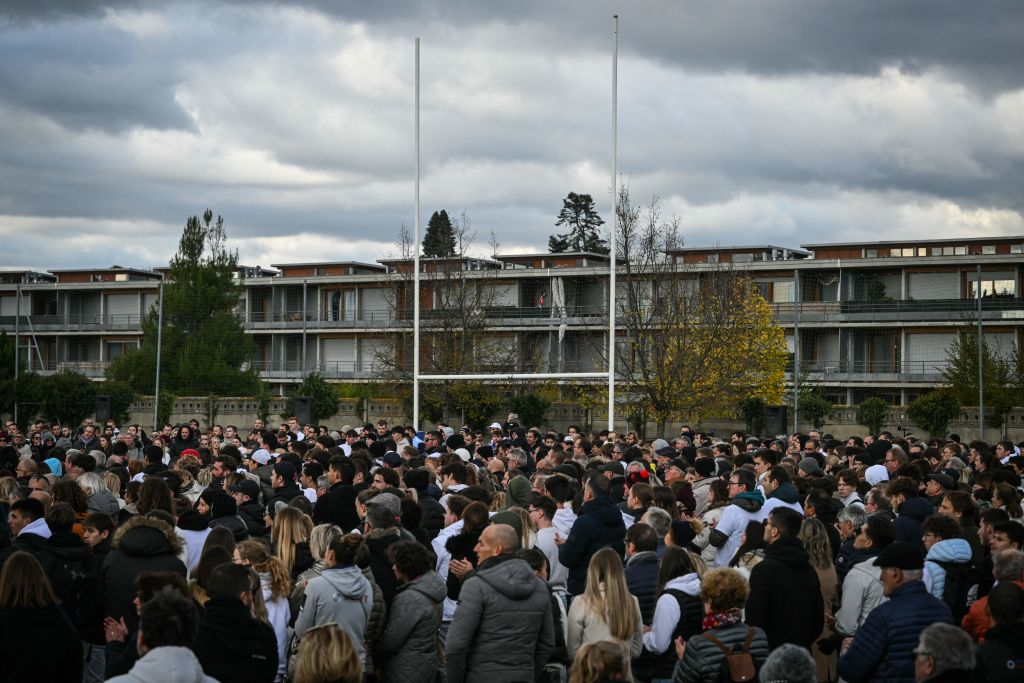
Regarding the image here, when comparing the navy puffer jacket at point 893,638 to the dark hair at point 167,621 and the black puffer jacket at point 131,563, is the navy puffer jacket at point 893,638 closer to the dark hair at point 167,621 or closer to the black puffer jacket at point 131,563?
the dark hair at point 167,621

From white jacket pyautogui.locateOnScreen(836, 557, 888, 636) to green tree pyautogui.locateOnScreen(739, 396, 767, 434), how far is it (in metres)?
33.9

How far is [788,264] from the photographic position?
54.8 metres

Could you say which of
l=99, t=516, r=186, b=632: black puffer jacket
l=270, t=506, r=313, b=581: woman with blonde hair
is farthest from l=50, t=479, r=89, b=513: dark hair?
l=270, t=506, r=313, b=581: woman with blonde hair

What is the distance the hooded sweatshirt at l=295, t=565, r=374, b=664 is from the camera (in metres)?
7.25

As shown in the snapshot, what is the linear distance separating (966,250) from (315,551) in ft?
179

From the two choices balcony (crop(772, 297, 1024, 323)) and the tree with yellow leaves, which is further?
balcony (crop(772, 297, 1024, 323))

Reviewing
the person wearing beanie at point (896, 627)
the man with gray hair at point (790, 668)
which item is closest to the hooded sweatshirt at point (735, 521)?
the person wearing beanie at point (896, 627)

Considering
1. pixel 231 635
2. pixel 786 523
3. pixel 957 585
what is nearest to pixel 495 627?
pixel 231 635

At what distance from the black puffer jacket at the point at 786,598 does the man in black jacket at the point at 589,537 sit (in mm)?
1694

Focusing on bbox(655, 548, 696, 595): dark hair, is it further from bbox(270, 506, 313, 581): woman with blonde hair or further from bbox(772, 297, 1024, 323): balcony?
bbox(772, 297, 1024, 323): balcony

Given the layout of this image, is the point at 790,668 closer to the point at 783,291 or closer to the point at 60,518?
the point at 60,518

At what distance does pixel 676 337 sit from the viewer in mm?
38094

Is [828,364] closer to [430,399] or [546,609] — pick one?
[430,399]

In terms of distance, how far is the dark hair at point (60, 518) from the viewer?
8.20 meters
